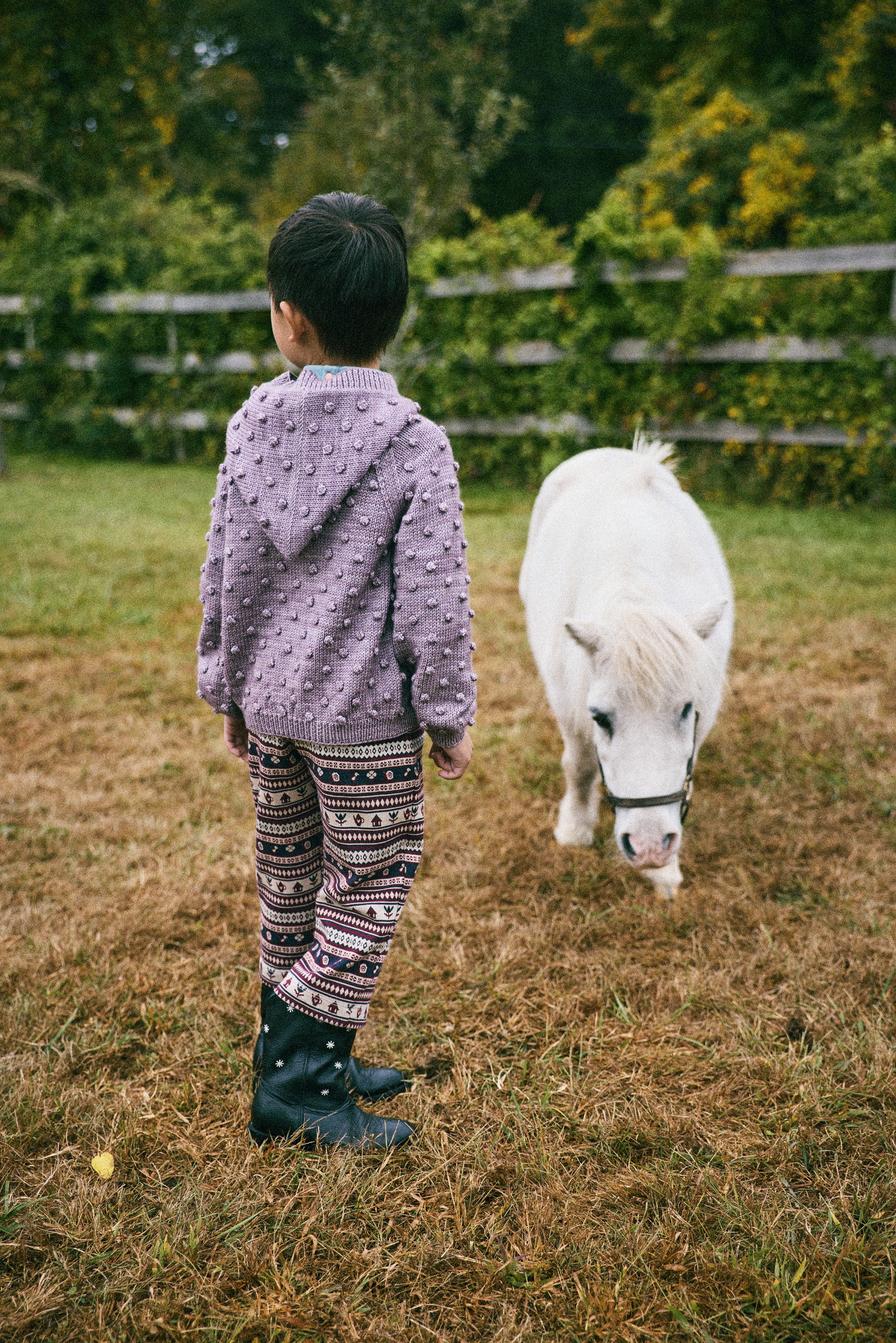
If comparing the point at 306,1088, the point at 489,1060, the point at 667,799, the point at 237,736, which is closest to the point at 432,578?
the point at 237,736

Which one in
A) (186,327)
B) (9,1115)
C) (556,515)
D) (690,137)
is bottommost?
(9,1115)

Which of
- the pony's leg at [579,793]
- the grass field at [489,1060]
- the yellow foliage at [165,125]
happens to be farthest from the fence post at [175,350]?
the yellow foliage at [165,125]

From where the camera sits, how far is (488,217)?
13820mm

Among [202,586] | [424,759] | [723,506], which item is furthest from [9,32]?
[202,586]

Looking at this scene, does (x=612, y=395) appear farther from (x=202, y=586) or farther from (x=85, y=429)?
(x=202, y=586)

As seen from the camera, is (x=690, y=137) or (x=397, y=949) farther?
(x=690, y=137)

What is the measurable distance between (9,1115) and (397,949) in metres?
1.01

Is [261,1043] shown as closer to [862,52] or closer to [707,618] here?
[707,618]

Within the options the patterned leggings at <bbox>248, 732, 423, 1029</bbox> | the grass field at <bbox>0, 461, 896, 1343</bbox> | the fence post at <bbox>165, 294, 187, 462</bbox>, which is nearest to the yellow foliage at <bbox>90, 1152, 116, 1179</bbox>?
the grass field at <bbox>0, 461, 896, 1343</bbox>

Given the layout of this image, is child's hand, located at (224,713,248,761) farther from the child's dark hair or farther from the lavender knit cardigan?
the child's dark hair

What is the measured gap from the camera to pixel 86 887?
2.75 meters

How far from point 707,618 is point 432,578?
3.25ft

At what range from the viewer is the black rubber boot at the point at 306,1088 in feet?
5.88

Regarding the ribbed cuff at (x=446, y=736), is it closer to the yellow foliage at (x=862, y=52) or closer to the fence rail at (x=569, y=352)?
the fence rail at (x=569, y=352)
